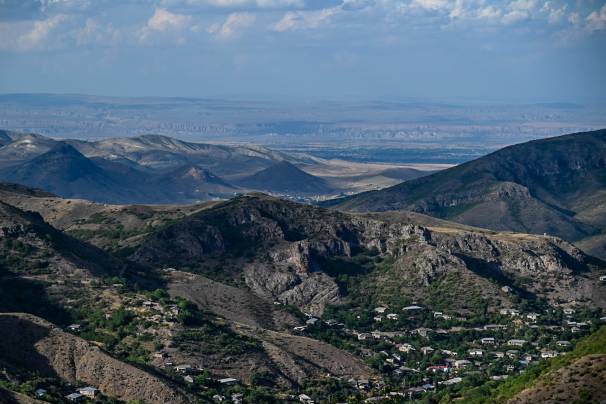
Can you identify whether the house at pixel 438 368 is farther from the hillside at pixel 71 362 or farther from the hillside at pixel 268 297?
the hillside at pixel 71 362

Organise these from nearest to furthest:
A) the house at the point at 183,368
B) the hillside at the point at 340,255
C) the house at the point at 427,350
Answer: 1. the house at the point at 183,368
2. the house at the point at 427,350
3. the hillside at the point at 340,255

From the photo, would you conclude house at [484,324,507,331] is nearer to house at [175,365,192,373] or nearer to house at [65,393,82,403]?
house at [175,365,192,373]

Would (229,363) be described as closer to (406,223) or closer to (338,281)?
(338,281)

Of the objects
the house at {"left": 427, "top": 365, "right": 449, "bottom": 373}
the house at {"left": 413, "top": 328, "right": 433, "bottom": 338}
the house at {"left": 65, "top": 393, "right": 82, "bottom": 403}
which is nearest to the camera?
the house at {"left": 65, "top": 393, "right": 82, "bottom": 403}

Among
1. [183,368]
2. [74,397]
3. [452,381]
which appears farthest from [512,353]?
[74,397]

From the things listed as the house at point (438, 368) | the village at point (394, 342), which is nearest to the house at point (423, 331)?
the village at point (394, 342)

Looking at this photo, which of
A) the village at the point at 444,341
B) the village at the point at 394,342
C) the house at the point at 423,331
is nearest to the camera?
the village at the point at 394,342

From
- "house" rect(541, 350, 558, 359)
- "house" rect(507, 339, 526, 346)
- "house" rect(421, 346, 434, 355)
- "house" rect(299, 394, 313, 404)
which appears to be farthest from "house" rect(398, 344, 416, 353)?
"house" rect(299, 394, 313, 404)

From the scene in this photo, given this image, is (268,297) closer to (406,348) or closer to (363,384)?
(406,348)
